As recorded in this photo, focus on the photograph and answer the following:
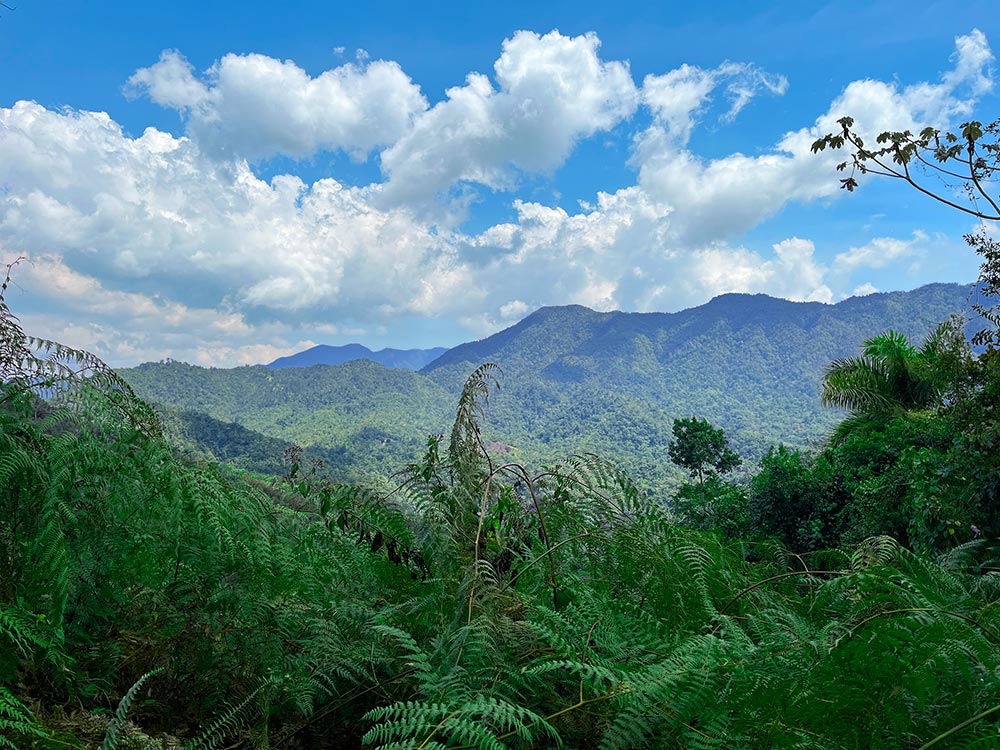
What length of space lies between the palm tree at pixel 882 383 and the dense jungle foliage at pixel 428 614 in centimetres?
1838

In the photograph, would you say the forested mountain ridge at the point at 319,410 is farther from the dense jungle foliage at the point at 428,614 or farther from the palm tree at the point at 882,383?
the dense jungle foliage at the point at 428,614

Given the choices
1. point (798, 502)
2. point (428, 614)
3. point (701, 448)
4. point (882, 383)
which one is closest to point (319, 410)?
point (701, 448)

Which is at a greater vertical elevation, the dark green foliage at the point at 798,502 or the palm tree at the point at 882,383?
the palm tree at the point at 882,383

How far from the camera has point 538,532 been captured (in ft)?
8.05

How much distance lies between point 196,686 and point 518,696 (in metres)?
1.09

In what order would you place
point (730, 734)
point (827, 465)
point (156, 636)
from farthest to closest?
1. point (827, 465)
2. point (156, 636)
3. point (730, 734)

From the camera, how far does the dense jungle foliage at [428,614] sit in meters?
1.22

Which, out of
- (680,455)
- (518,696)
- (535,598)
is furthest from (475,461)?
(680,455)

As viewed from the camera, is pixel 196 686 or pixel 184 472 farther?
pixel 184 472

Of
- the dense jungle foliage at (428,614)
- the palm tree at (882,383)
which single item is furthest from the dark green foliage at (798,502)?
the dense jungle foliage at (428,614)

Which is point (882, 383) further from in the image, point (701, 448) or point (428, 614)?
point (428, 614)

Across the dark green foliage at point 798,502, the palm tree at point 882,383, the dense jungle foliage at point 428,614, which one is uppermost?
the palm tree at point 882,383

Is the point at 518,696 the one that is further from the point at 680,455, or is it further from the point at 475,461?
the point at 680,455

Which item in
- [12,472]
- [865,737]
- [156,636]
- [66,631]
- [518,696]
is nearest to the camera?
[865,737]
